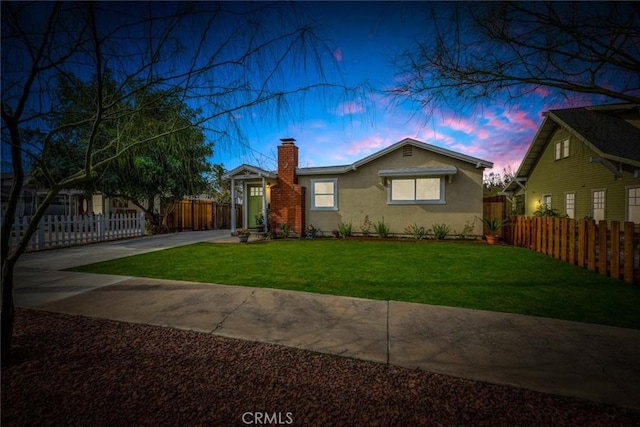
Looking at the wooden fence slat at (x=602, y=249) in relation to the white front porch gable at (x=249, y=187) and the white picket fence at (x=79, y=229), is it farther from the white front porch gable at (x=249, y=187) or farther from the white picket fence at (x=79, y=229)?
the white picket fence at (x=79, y=229)

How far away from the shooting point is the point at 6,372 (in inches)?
90.7

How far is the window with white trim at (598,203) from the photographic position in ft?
42.4

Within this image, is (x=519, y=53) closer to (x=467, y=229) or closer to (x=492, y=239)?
(x=492, y=239)

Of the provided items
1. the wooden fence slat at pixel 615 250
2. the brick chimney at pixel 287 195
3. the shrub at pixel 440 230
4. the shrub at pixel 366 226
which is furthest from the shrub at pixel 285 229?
the wooden fence slat at pixel 615 250

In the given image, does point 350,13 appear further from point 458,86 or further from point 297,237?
point 297,237

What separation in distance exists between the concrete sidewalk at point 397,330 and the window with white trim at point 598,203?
544 inches

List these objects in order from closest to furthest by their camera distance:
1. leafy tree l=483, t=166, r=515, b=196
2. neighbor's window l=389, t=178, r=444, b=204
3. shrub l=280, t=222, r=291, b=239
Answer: neighbor's window l=389, t=178, r=444, b=204 < shrub l=280, t=222, r=291, b=239 < leafy tree l=483, t=166, r=515, b=196

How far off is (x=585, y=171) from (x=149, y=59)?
1872 cm

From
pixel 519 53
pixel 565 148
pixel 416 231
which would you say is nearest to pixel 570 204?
pixel 565 148

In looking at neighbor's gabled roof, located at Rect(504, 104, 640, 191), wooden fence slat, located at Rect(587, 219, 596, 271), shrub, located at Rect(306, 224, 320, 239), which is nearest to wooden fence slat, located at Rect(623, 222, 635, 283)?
wooden fence slat, located at Rect(587, 219, 596, 271)

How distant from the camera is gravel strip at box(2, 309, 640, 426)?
6.00 feet

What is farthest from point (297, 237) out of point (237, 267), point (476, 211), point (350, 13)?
point (350, 13)
